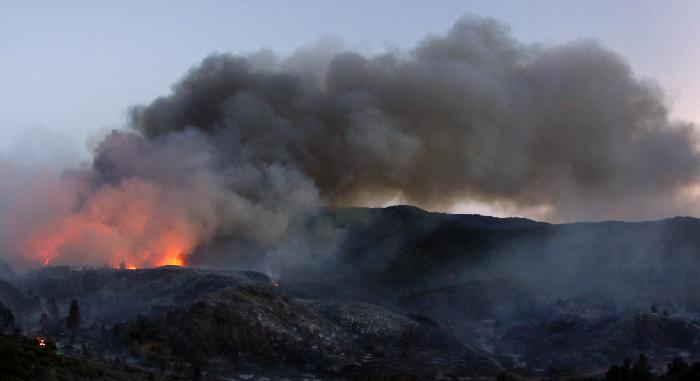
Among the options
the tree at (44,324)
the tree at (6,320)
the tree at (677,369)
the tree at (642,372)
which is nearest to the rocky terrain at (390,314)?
the tree at (44,324)

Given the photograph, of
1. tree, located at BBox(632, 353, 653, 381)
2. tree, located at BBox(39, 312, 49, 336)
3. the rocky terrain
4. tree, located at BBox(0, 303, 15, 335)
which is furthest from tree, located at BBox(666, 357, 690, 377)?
tree, located at BBox(0, 303, 15, 335)

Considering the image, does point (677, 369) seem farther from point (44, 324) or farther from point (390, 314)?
point (44, 324)

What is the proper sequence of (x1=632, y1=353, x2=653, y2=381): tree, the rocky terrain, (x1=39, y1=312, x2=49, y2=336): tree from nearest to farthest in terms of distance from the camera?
(x1=632, y1=353, x2=653, y2=381): tree < the rocky terrain < (x1=39, y1=312, x2=49, y2=336): tree

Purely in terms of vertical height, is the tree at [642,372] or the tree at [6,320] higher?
the tree at [6,320]

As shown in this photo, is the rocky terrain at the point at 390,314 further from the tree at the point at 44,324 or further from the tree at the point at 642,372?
the tree at the point at 642,372

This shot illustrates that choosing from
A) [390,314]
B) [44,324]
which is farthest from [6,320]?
[390,314]

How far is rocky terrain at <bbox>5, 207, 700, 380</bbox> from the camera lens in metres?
77.9

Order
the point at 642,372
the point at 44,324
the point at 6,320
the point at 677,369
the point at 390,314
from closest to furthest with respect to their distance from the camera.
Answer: the point at 642,372
the point at 677,369
the point at 6,320
the point at 44,324
the point at 390,314

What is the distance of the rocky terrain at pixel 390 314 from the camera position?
77938mm

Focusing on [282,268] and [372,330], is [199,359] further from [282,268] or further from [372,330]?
[282,268]

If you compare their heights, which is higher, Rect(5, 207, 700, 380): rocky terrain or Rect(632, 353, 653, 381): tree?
Rect(5, 207, 700, 380): rocky terrain

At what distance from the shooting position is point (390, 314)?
317 feet

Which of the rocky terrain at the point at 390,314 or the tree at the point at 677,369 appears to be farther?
the rocky terrain at the point at 390,314

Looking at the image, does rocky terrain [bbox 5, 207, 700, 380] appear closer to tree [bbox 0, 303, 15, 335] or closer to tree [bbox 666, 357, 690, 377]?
tree [bbox 0, 303, 15, 335]
